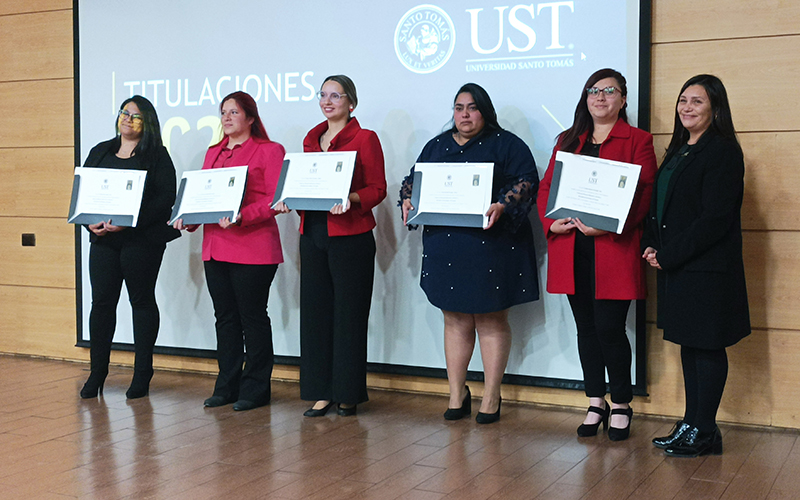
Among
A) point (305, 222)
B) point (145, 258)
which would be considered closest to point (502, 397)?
point (305, 222)

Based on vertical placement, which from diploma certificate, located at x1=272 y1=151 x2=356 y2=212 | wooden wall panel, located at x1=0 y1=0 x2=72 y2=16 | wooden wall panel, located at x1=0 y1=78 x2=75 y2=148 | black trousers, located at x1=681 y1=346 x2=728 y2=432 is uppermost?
wooden wall panel, located at x1=0 y1=0 x2=72 y2=16

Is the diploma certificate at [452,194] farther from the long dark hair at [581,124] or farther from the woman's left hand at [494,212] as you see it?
the long dark hair at [581,124]

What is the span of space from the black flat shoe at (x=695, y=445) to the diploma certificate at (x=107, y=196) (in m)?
2.61

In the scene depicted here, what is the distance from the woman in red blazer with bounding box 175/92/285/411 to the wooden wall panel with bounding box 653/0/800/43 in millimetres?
1869

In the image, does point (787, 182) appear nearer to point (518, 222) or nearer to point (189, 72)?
point (518, 222)

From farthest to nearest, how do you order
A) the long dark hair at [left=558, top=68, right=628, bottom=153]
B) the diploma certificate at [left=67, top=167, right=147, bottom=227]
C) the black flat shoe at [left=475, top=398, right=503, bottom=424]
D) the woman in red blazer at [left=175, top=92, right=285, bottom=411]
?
the diploma certificate at [left=67, top=167, right=147, bottom=227]
the woman in red blazer at [left=175, top=92, right=285, bottom=411]
the black flat shoe at [left=475, top=398, right=503, bottom=424]
the long dark hair at [left=558, top=68, right=628, bottom=153]

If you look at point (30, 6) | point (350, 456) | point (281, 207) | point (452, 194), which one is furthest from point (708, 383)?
point (30, 6)

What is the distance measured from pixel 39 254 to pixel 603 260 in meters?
3.66

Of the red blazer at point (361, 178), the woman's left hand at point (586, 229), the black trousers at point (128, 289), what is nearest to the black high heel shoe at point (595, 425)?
the woman's left hand at point (586, 229)

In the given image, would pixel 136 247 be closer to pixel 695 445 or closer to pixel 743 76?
pixel 695 445

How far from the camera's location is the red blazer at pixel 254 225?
3725 millimetres

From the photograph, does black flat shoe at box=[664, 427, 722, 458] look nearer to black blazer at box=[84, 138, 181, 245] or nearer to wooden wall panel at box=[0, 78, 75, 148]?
black blazer at box=[84, 138, 181, 245]

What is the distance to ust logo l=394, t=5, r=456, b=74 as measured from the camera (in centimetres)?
401

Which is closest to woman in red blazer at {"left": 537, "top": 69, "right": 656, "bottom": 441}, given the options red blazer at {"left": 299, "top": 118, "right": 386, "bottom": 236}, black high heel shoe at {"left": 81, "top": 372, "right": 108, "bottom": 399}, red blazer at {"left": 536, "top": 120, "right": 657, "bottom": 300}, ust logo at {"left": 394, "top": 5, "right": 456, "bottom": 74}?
red blazer at {"left": 536, "top": 120, "right": 657, "bottom": 300}
